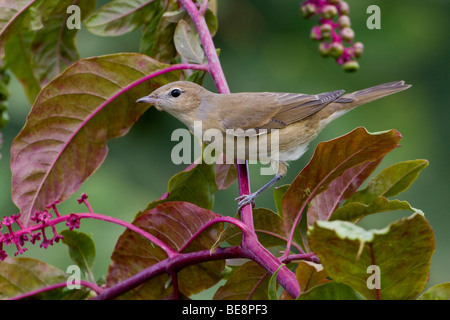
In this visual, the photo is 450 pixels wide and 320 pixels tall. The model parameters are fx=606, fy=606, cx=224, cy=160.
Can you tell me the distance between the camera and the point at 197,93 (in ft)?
8.49

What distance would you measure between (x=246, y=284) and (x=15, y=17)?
1.22 m

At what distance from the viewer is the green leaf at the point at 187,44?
2119mm

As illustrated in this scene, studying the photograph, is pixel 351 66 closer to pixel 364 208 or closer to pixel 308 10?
pixel 308 10

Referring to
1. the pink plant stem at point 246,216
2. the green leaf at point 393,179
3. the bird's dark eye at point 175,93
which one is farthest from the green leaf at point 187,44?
the green leaf at point 393,179

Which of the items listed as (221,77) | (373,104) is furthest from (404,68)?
(221,77)

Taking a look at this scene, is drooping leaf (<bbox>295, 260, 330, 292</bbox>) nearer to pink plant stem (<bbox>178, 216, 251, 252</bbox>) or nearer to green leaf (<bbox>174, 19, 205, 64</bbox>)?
pink plant stem (<bbox>178, 216, 251, 252</bbox>)

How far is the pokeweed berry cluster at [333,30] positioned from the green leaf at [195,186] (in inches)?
28.8

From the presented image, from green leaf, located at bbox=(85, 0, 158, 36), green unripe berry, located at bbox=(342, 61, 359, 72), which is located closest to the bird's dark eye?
green leaf, located at bbox=(85, 0, 158, 36)

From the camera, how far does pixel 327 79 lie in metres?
4.63

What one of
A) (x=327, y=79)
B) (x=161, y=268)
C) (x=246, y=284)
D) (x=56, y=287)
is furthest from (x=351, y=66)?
(x=327, y=79)

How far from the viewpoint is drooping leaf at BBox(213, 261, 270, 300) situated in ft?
5.88

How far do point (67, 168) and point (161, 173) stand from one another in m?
Result: 2.53

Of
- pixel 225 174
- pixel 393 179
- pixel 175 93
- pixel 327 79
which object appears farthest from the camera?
Answer: pixel 327 79

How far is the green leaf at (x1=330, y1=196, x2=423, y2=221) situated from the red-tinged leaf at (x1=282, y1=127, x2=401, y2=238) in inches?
3.4
